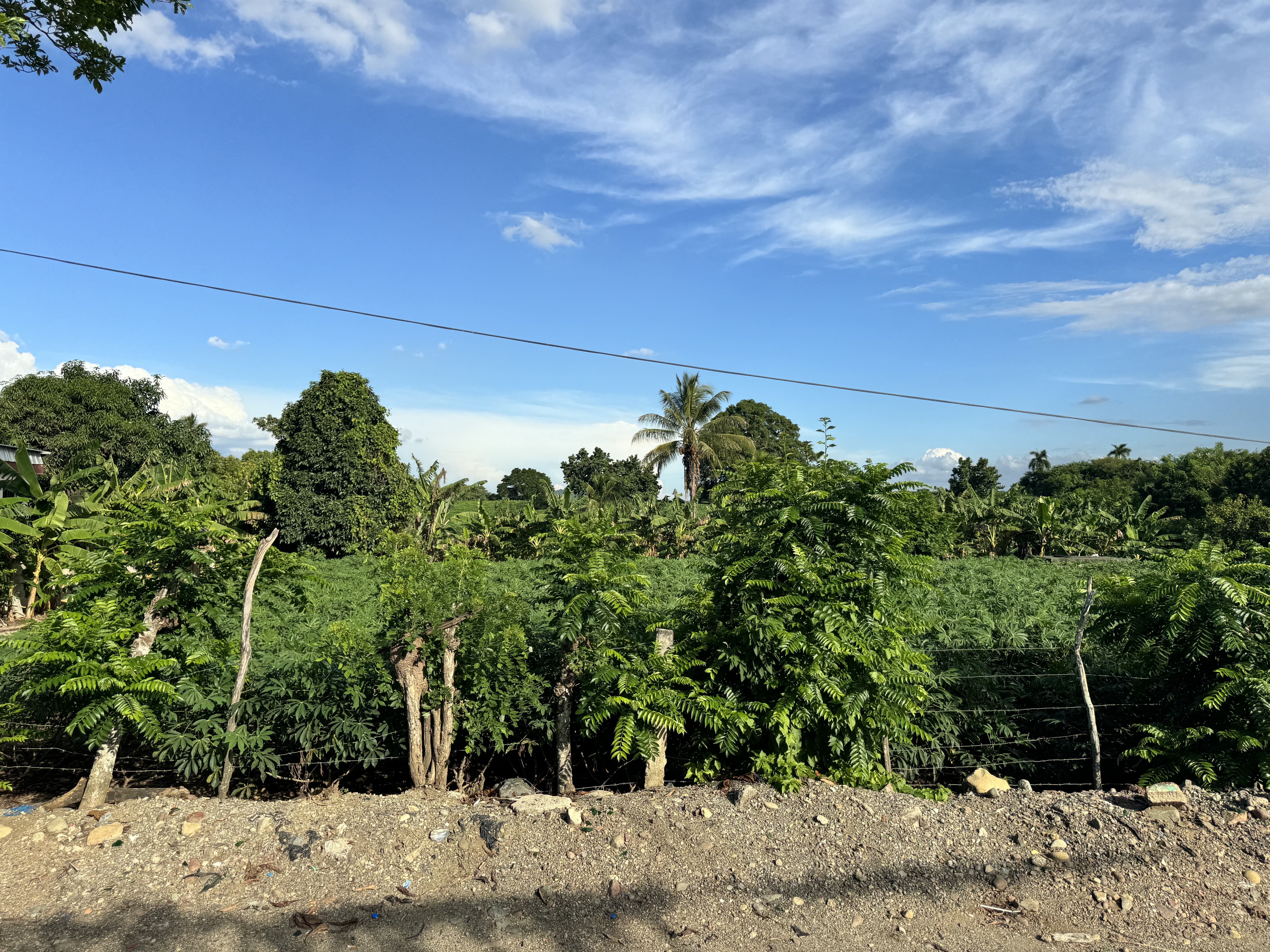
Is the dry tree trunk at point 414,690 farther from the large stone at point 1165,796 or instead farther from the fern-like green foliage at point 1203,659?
→ the fern-like green foliage at point 1203,659

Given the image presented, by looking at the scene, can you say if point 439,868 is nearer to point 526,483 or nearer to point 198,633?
point 198,633

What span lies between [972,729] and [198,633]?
6042 mm

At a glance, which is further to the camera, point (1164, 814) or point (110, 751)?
point (110, 751)

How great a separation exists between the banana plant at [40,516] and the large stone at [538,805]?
5.35 m

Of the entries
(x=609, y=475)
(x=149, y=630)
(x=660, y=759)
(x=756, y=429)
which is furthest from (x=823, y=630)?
(x=756, y=429)

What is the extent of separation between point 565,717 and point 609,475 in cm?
3896

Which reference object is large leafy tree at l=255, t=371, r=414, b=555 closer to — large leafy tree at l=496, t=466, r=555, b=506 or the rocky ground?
the rocky ground

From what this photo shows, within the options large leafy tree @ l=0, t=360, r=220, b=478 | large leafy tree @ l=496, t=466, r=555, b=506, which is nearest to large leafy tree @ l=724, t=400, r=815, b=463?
large leafy tree @ l=496, t=466, r=555, b=506

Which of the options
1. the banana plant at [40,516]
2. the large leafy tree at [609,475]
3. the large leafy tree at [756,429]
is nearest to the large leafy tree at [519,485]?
the large leafy tree at [609,475]

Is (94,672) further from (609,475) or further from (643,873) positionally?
(609,475)

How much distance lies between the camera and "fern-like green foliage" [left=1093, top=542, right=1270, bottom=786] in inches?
199

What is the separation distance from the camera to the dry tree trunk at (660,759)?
518 cm

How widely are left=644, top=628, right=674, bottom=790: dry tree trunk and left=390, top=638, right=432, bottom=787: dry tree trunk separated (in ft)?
5.19

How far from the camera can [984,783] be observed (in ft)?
17.6
